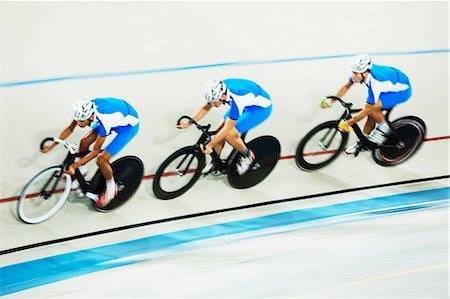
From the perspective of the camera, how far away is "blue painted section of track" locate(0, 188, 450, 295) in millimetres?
4207

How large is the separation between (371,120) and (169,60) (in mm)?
1913

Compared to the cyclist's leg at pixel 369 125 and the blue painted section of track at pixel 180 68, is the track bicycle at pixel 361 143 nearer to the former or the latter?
the cyclist's leg at pixel 369 125

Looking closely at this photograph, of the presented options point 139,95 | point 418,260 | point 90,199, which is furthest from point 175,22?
point 418,260

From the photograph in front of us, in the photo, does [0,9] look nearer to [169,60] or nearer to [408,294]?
[169,60]

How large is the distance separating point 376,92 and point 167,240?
2052 mm

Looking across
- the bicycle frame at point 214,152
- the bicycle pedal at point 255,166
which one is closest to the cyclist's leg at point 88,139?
the bicycle frame at point 214,152

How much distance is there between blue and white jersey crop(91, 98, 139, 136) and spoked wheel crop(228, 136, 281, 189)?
38.3 inches

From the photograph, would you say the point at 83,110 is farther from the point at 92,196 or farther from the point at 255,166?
the point at 255,166

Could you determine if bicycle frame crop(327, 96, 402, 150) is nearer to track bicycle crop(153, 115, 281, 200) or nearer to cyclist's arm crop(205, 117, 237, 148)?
track bicycle crop(153, 115, 281, 200)

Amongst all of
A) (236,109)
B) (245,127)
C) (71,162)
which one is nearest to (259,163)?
(245,127)

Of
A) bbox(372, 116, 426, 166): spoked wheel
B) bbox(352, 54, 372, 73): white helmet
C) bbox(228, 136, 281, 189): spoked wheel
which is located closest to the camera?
bbox(352, 54, 372, 73): white helmet

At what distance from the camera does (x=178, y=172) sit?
4.78 metres

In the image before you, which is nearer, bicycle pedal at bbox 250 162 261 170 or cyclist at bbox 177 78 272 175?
cyclist at bbox 177 78 272 175

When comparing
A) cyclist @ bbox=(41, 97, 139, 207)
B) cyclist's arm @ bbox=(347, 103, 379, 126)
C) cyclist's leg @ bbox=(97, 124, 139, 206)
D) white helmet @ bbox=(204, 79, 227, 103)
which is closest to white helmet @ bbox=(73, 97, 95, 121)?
cyclist @ bbox=(41, 97, 139, 207)
